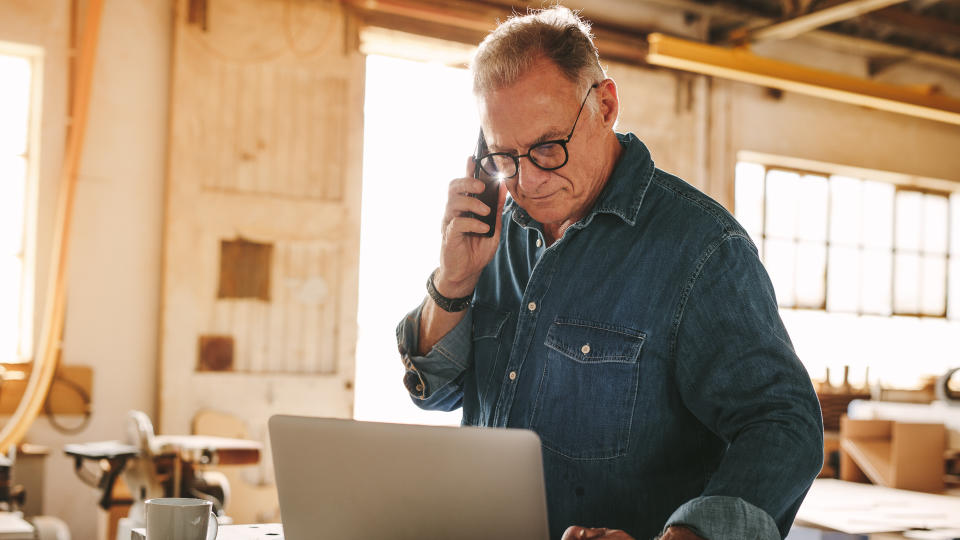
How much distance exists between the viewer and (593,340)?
155cm

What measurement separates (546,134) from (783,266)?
245 inches

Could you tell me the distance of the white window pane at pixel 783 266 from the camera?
7258 millimetres

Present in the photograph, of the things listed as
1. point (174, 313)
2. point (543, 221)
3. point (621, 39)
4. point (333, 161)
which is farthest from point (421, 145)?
point (543, 221)

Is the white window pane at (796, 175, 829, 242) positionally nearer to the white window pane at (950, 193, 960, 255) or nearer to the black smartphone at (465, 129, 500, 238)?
the white window pane at (950, 193, 960, 255)

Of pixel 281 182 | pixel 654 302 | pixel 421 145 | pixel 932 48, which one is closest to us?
pixel 654 302

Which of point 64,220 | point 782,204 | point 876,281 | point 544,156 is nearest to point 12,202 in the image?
point 64,220

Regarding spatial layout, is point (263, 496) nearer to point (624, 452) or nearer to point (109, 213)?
point (109, 213)

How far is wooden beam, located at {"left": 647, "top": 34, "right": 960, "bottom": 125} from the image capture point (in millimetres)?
4734

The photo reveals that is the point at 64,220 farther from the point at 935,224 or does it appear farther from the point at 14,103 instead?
the point at 935,224

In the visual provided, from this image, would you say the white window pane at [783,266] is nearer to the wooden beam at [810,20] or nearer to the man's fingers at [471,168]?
the wooden beam at [810,20]

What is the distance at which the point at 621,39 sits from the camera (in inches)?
250

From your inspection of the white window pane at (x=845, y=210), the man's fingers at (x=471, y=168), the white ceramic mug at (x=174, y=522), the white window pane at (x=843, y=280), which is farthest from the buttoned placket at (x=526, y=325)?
the white window pane at (x=845, y=210)

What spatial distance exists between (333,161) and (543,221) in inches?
157

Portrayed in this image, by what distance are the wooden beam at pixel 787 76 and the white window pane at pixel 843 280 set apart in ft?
6.12
